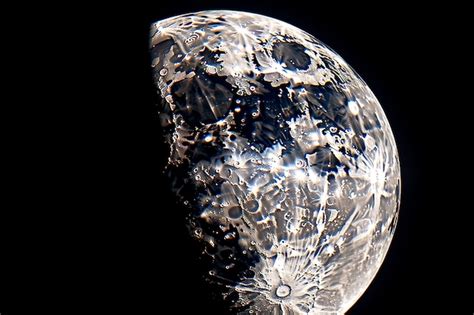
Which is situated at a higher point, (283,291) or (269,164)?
(269,164)

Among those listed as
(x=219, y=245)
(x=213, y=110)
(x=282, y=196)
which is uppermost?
(x=213, y=110)

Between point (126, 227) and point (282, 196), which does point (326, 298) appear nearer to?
point (282, 196)

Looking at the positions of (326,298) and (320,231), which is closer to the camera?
(320,231)

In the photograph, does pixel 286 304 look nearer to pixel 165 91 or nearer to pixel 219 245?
pixel 219 245

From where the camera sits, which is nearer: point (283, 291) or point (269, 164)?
point (269, 164)

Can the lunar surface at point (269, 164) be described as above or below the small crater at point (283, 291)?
above

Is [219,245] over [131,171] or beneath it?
beneath

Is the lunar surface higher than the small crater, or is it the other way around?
the lunar surface

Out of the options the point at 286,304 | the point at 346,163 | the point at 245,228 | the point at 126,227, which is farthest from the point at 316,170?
the point at 126,227
